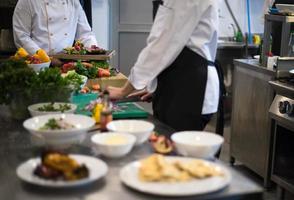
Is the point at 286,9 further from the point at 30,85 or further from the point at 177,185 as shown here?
the point at 177,185

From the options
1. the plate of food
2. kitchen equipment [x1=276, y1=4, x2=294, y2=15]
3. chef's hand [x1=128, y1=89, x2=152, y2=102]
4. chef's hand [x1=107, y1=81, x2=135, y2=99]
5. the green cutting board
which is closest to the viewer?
the green cutting board

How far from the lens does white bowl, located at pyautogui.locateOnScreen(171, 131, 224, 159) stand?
126cm

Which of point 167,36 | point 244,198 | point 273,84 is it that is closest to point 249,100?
point 273,84

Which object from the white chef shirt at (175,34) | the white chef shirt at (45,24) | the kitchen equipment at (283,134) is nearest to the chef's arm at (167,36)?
the white chef shirt at (175,34)

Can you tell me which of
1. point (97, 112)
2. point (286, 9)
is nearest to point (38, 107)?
point (97, 112)

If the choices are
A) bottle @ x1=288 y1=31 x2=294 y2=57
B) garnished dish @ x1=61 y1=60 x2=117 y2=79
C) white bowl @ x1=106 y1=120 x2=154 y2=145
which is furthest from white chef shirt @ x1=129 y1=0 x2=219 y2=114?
bottle @ x1=288 y1=31 x2=294 y2=57

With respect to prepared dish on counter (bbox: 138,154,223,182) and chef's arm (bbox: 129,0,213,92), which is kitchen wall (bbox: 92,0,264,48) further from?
prepared dish on counter (bbox: 138,154,223,182)

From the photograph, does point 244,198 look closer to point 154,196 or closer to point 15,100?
point 154,196

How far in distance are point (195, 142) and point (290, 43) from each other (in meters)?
1.86

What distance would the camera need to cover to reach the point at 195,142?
134cm

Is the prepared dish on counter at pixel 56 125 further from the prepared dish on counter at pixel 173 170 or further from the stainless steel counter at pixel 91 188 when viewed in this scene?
the prepared dish on counter at pixel 173 170

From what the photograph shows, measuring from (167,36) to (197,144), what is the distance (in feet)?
2.23

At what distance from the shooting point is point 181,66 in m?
1.93

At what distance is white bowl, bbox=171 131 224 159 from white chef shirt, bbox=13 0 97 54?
6.41 ft
